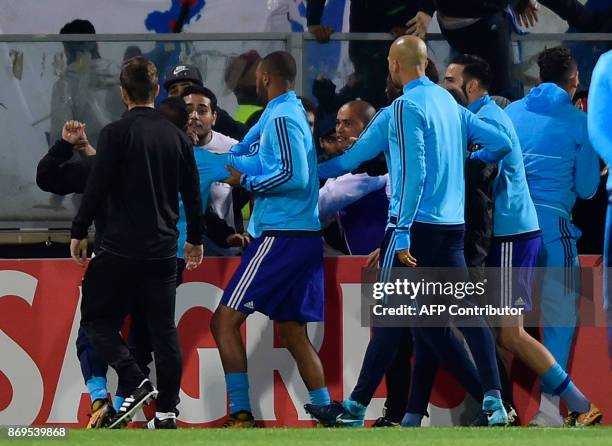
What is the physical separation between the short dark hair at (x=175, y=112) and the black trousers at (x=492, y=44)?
1.88m

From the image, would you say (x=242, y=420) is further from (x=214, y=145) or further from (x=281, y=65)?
(x=281, y=65)

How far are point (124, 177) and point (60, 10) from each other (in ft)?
9.12

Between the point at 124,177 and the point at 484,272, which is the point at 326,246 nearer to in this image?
the point at 484,272

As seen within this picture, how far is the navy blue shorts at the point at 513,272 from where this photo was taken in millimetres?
10367

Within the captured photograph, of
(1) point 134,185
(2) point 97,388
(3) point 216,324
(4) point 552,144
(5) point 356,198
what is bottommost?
(2) point 97,388

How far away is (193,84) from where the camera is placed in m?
10.8

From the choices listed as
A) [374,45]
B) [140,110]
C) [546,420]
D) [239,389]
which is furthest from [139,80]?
[546,420]

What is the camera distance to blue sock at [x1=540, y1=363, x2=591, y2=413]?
10.2 m

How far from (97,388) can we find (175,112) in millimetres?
1632

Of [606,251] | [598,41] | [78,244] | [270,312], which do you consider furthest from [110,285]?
[598,41]

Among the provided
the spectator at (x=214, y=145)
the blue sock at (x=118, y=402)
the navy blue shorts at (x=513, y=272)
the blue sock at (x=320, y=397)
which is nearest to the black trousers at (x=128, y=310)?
the blue sock at (x=118, y=402)

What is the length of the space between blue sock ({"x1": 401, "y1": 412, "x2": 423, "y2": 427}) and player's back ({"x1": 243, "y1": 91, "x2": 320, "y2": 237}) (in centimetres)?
119

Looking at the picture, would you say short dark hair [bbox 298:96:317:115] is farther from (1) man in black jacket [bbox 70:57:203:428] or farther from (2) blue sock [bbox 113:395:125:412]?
(2) blue sock [bbox 113:395:125:412]

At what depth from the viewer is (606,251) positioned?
28.1 feet
